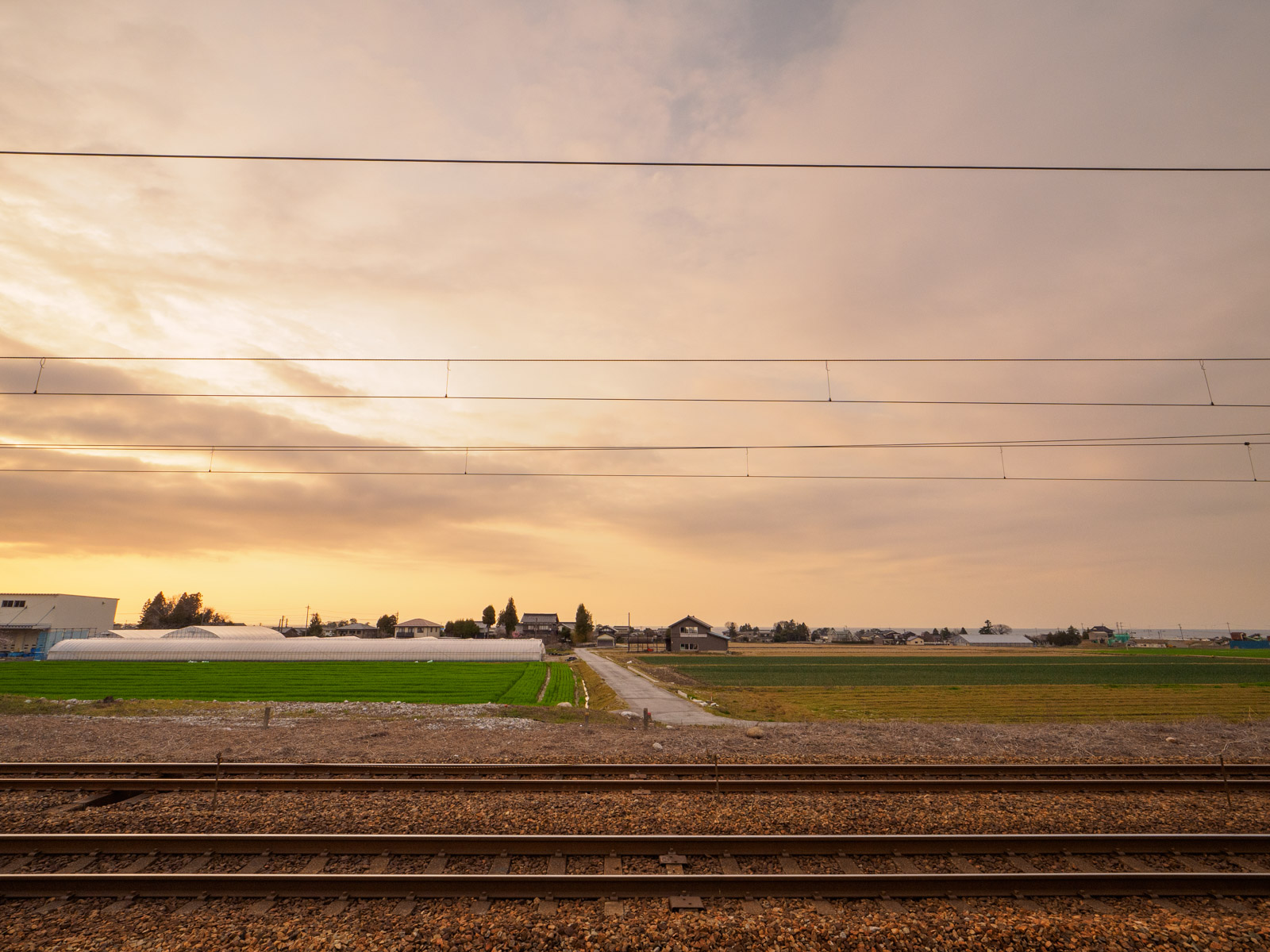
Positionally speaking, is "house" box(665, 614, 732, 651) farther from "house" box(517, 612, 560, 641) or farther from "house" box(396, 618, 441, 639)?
"house" box(396, 618, 441, 639)

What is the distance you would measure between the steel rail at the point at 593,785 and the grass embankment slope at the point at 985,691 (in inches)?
736

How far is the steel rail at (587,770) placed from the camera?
57.6 feet

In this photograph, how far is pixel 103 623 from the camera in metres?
119

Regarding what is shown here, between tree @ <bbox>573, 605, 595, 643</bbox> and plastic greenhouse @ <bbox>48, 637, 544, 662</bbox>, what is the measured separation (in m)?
69.6

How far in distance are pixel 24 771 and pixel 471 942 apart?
19133 millimetres

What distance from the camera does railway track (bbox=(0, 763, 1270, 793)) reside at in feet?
52.3

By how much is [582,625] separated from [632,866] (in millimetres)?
162076

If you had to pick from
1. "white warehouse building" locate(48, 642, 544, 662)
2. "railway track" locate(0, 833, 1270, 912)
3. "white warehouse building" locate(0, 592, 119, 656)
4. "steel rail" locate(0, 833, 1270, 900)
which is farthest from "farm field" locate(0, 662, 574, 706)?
"white warehouse building" locate(0, 592, 119, 656)

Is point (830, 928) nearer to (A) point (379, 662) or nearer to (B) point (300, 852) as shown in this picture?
(B) point (300, 852)

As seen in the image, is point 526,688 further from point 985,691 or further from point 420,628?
point 420,628

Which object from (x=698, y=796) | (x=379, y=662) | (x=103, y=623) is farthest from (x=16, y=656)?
(x=698, y=796)

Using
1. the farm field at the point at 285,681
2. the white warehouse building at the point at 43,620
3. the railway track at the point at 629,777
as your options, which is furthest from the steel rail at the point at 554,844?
the white warehouse building at the point at 43,620

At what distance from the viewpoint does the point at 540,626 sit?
18750cm

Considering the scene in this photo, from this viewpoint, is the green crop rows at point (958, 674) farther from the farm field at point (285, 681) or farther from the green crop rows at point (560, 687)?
the farm field at point (285, 681)
